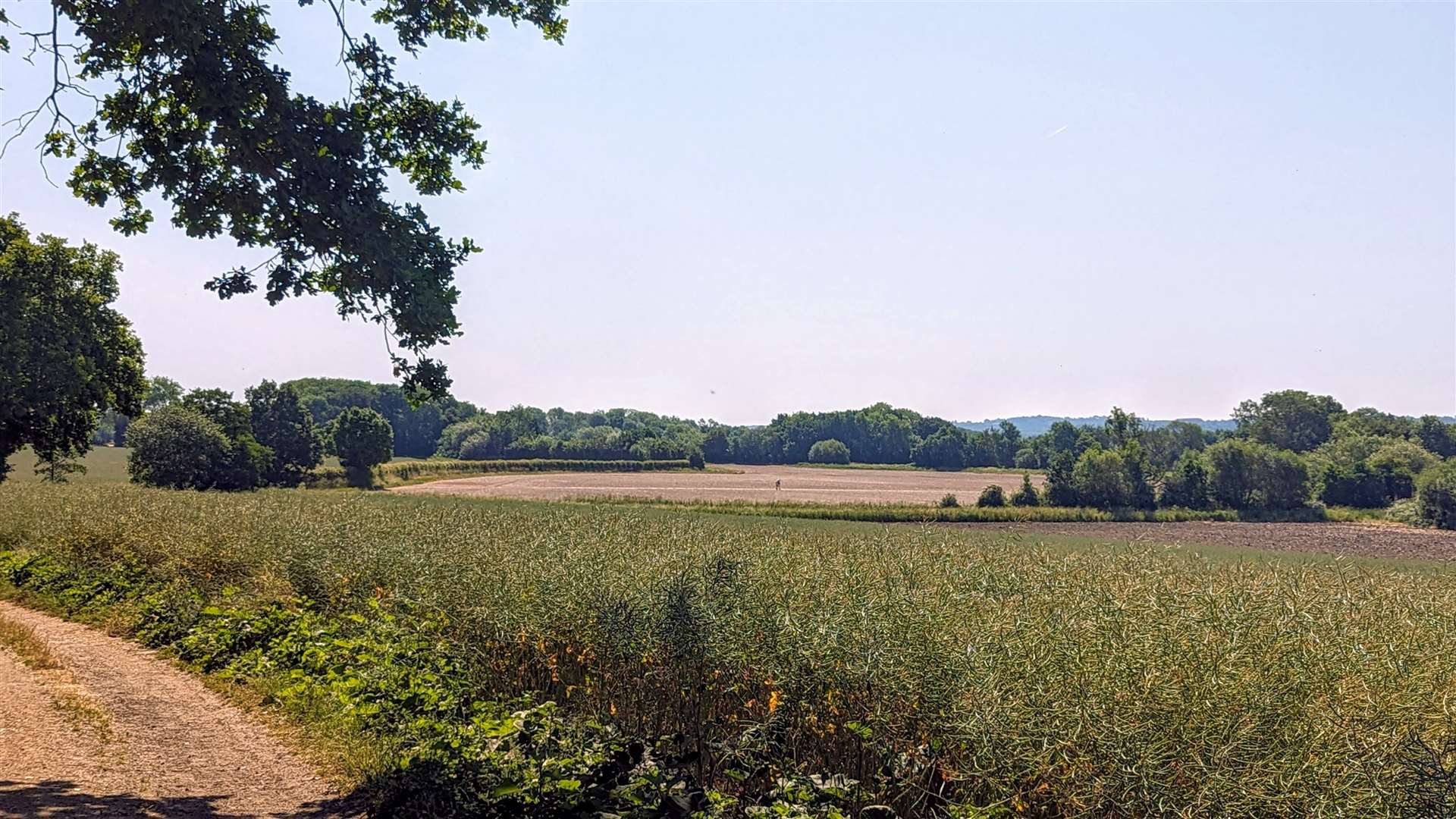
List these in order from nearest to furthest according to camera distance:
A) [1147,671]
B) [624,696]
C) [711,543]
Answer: [1147,671] → [624,696] → [711,543]

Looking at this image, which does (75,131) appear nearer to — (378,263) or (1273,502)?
(378,263)

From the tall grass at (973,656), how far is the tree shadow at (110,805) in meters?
2.10

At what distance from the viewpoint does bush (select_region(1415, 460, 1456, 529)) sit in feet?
208

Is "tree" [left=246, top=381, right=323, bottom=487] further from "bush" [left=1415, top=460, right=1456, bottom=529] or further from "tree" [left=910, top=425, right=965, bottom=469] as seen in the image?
"bush" [left=1415, top=460, right=1456, bottom=529]

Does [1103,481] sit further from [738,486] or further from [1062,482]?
[738,486]

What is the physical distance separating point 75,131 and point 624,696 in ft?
25.0

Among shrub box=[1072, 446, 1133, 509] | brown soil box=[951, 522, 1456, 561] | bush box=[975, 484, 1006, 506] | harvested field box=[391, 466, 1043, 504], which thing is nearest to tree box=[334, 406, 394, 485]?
harvested field box=[391, 466, 1043, 504]

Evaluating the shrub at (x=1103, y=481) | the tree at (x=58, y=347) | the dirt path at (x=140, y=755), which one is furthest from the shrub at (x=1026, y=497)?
the dirt path at (x=140, y=755)

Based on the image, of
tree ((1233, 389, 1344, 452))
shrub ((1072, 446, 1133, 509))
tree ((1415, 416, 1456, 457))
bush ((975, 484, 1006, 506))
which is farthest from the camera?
tree ((1233, 389, 1344, 452))

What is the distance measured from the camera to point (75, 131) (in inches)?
325

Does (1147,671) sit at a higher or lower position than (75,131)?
lower

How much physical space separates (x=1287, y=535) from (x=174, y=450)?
72617 millimetres

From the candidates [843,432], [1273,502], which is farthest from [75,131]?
[843,432]

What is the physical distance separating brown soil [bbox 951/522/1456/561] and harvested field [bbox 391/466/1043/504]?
1358 cm
